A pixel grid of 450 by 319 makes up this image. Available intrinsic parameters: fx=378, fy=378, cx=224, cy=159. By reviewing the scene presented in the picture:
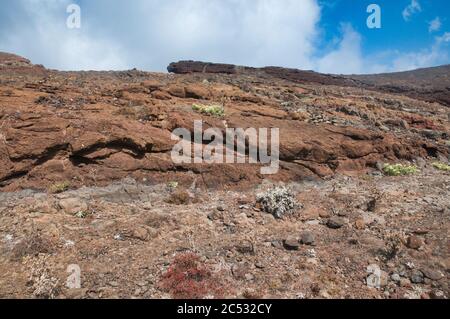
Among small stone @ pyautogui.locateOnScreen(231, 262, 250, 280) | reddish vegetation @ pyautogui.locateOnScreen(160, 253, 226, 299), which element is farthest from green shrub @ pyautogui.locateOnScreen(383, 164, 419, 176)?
reddish vegetation @ pyautogui.locateOnScreen(160, 253, 226, 299)

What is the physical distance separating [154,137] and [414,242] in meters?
6.97

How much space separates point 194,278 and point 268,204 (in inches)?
128

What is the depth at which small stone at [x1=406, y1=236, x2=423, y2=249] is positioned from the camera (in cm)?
773

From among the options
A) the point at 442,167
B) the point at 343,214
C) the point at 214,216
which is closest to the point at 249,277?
A: the point at 214,216

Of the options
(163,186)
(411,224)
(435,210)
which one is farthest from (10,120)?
(435,210)

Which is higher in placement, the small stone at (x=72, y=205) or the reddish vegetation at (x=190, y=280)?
the small stone at (x=72, y=205)

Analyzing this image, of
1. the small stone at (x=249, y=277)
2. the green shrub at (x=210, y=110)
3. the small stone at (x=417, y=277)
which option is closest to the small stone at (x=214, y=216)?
the small stone at (x=249, y=277)

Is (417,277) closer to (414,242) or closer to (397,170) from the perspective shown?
(414,242)

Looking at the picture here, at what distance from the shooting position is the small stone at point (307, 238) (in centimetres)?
801

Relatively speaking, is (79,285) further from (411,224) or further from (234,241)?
(411,224)

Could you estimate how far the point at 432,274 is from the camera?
6.93 m

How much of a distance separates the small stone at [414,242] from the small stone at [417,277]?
82 centimetres

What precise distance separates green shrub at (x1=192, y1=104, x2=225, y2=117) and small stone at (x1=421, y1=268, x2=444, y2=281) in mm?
7778

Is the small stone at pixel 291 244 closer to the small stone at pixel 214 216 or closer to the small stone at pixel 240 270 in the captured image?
the small stone at pixel 240 270
